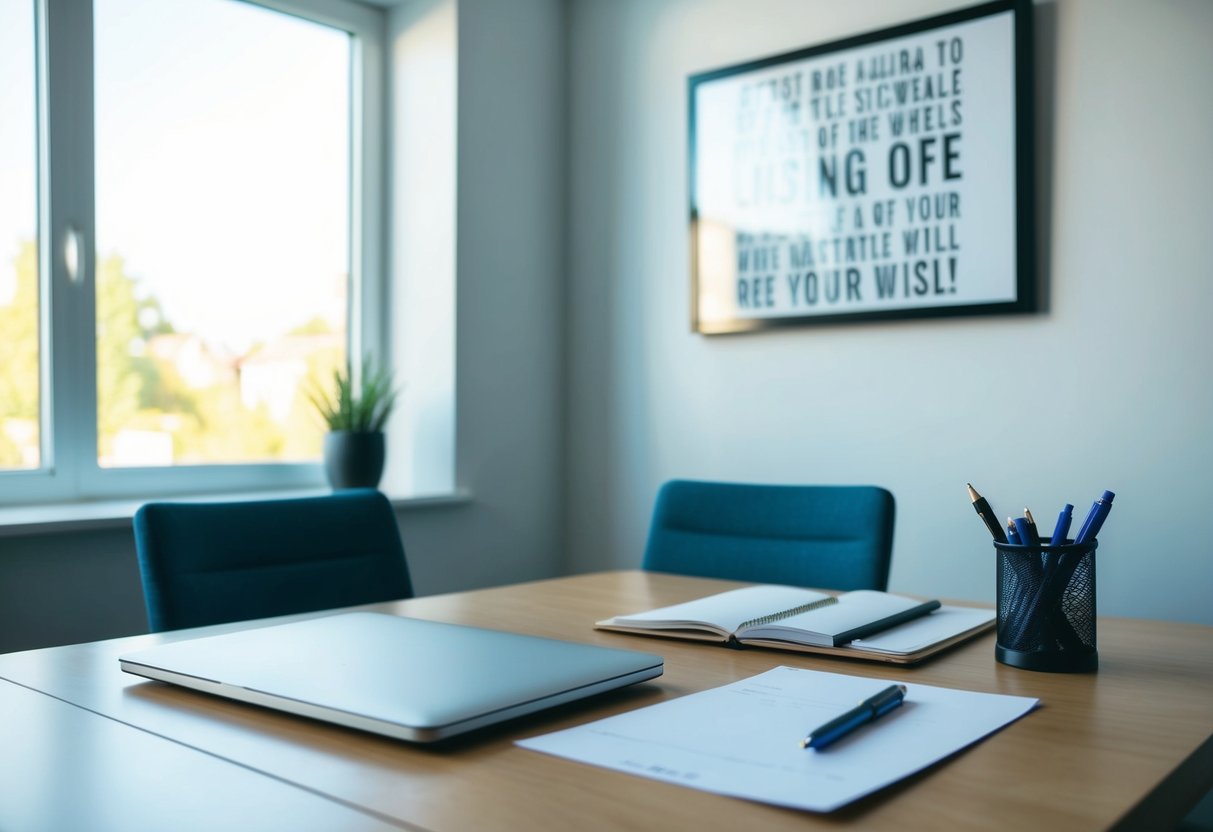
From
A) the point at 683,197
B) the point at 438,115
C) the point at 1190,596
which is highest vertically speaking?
the point at 438,115

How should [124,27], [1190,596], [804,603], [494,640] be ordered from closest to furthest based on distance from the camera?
[494,640] → [804,603] → [1190,596] → [124,27]

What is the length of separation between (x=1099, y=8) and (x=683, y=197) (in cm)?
110

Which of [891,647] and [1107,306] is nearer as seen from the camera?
[891,647]

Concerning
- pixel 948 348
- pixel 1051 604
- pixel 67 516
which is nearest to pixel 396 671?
pixel 1051 604

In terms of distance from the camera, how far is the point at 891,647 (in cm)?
102

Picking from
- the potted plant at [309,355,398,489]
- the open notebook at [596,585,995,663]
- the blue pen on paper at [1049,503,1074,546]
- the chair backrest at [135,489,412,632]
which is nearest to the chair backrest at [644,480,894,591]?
the open notebook at [596,585,995,663]

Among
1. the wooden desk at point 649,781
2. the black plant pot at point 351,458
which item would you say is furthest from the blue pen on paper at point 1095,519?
the black plant pot at point 351,458

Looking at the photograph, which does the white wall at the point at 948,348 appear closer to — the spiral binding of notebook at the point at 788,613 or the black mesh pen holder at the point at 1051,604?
the spiral binding of notebook at the point at 788,613

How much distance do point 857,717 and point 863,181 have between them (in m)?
1.93

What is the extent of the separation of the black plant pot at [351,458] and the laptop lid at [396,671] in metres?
1.48

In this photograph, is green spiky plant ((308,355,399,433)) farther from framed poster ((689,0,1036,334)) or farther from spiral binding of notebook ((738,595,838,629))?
spiral binding of notebook ((738,595,838,629))

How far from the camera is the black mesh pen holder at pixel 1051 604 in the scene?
0.96 m

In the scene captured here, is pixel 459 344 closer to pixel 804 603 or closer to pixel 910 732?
pixel 804 603

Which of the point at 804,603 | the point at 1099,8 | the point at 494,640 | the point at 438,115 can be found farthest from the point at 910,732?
the point at 438,115
